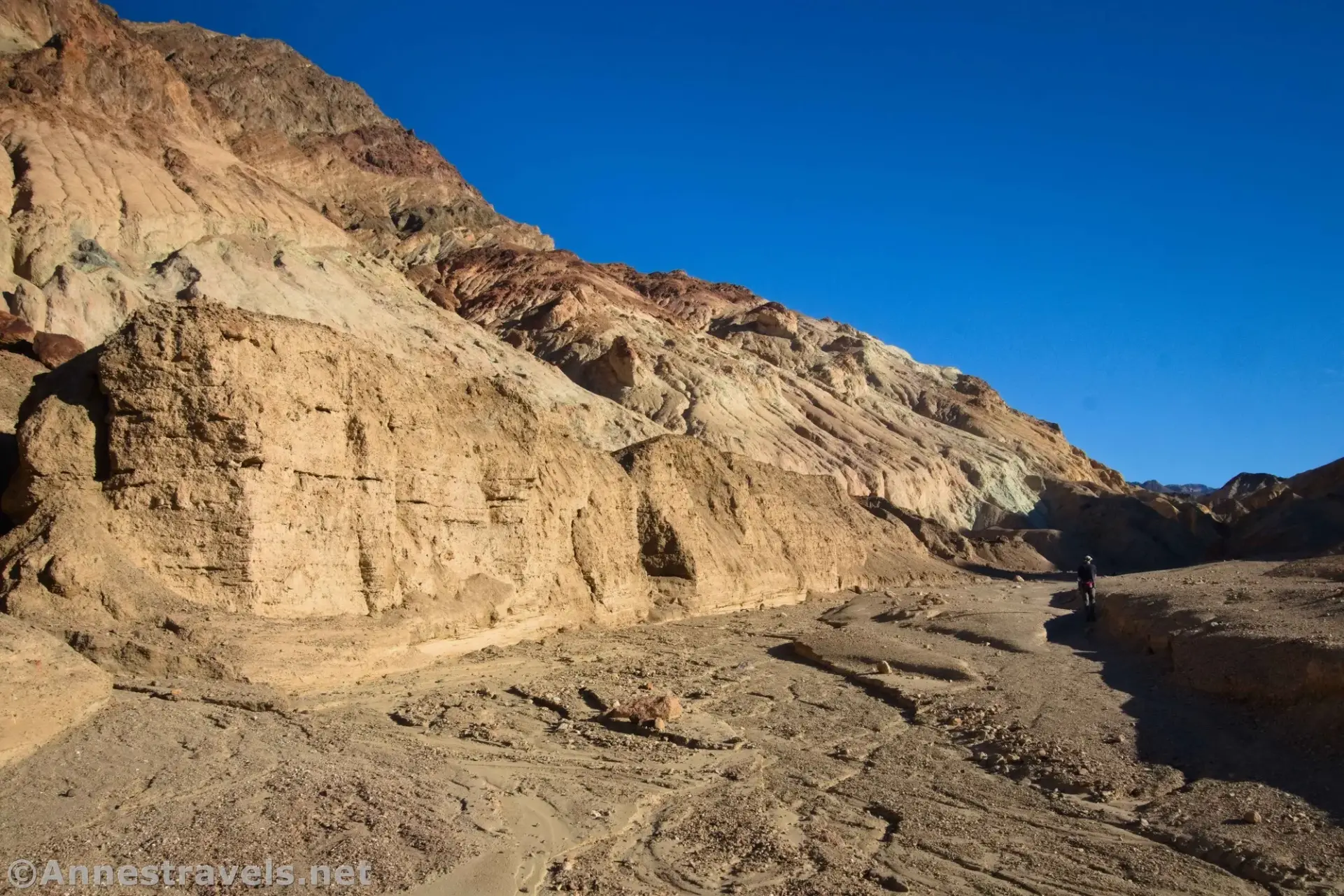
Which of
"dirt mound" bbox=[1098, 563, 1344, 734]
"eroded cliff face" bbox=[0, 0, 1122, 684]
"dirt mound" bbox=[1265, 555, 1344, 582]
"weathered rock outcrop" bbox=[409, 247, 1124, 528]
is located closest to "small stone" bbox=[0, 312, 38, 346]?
"eroded cliff face" bbox=[0, 0, 1122, 684]

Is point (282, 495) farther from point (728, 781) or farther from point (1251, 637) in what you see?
point (1251, 637)

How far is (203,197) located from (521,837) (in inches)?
1576

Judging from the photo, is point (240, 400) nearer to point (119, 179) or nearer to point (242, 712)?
point (242, 712)

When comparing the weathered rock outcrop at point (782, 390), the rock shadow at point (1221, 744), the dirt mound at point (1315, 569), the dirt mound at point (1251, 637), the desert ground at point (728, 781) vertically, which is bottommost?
the desert ground at point (728, 781)

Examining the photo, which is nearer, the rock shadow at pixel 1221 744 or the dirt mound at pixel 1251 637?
the rock shadow at pixel 1221 744

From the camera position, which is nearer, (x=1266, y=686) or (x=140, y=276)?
(x=1266, y=686)

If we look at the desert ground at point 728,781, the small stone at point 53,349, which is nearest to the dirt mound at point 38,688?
the desert ground at point 728,781

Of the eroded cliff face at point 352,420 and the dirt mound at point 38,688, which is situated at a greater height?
the eroded cliff face at point 352,420

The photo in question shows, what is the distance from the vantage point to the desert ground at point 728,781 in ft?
20.2

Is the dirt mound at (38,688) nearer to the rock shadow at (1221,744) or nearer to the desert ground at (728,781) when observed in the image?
the desert ground at (728,781)

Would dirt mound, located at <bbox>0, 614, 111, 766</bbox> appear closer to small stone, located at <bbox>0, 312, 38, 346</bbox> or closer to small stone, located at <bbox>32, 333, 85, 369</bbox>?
small stone, located at <bbox>32, 333, 85, 369</bbox>

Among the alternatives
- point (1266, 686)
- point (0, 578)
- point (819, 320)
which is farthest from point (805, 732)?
point (819, 320)

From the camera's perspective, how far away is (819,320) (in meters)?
88.5

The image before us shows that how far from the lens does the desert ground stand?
6.16 metres
